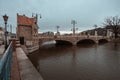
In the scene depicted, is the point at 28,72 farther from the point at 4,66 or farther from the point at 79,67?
the point at 79,67

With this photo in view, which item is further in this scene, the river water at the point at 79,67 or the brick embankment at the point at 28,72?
the river water at the point at 79,67

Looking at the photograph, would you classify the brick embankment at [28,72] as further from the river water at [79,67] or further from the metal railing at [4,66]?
the river water at [79,67]

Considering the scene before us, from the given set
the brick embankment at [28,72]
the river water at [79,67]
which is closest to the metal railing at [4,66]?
the brick embankment at [28,72]

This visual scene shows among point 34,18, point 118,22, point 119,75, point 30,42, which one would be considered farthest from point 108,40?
point 119,75

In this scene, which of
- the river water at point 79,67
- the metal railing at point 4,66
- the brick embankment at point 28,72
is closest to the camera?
the metal railing at point 4,66

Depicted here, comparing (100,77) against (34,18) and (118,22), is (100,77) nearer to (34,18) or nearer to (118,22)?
(34,18)

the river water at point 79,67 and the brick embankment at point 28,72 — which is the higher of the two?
the brick embankment at point 28,72

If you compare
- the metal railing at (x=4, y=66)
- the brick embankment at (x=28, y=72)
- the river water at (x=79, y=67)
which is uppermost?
the metal railing at (x=4, y=66)

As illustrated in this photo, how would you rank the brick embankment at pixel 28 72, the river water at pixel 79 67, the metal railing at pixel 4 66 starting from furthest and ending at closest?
the river water at pixel 79 67
the brick embankment at pixel 28 72
the metal railing at pixel 4 66

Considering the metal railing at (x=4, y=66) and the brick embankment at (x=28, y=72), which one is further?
the brick embankment at (x=28, y=72)

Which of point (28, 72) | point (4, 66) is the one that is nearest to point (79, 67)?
point (28, 72)

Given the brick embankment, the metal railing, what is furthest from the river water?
A: the metal railing

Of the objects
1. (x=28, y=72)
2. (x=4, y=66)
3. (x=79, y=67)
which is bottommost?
(x=79, y=67)

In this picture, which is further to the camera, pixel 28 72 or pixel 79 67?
pixel 79 67
